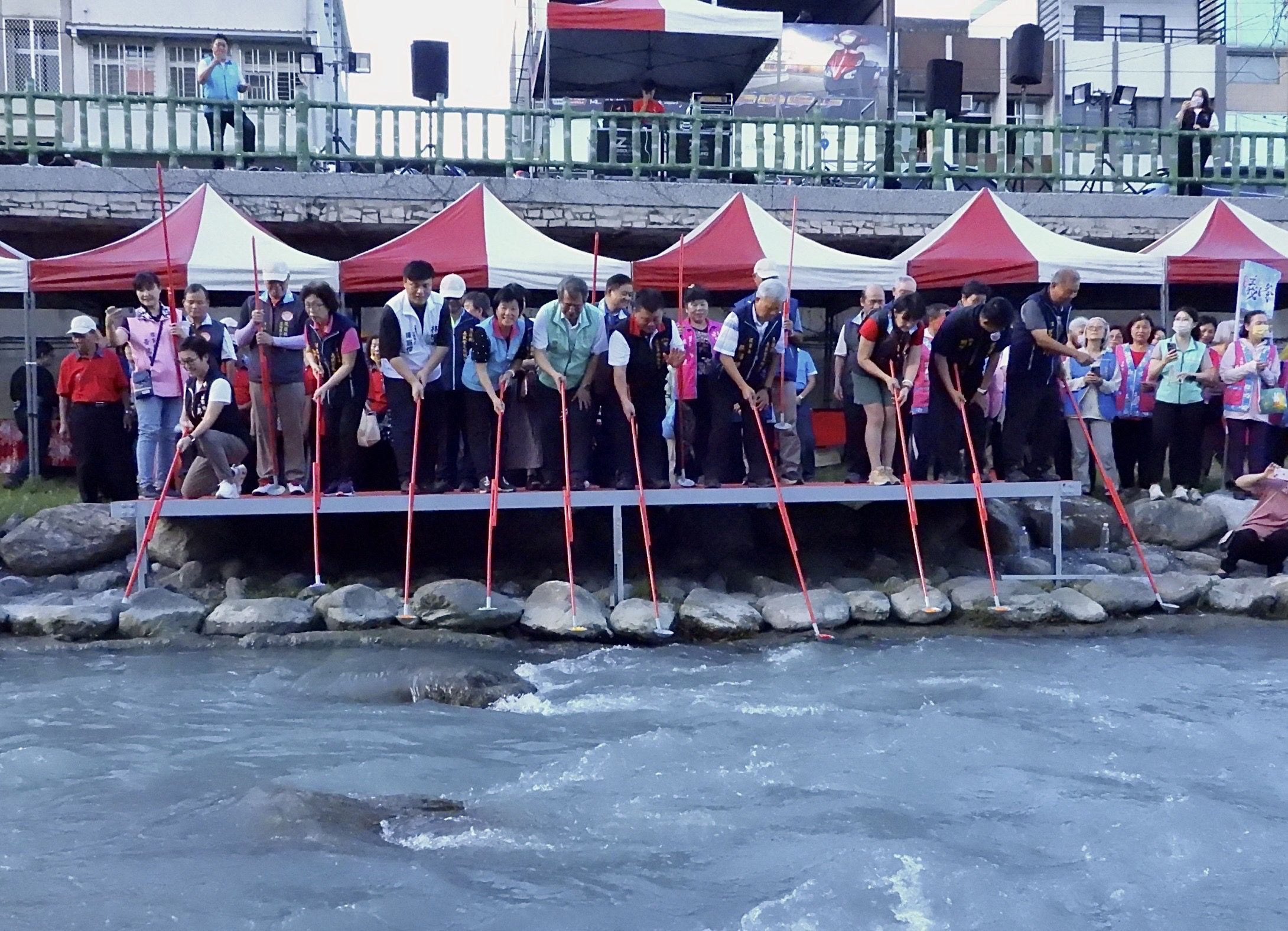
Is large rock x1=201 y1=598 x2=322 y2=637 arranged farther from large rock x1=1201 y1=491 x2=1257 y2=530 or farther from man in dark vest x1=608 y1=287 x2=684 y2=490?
large rock x1=1201 y1=491 x2=1257 y2=530

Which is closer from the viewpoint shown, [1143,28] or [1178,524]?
[1178,524]

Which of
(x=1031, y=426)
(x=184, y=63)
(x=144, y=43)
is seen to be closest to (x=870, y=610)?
(x=1031, y=426)

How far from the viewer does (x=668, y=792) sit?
6.71 meters

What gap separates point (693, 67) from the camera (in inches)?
771

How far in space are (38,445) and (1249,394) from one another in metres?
10.7

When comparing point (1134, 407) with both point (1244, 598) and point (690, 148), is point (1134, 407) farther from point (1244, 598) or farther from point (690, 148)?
point (690, 148)

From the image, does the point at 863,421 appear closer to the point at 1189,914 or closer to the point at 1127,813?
the point at 1127,813

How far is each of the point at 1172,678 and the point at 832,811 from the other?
338 cm

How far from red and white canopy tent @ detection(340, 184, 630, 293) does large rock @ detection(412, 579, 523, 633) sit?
3788 millimetres

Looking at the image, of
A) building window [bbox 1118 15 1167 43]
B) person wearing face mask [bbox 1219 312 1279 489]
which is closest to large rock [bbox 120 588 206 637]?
person wearing face mask [bbox 1219 312 1279 489]

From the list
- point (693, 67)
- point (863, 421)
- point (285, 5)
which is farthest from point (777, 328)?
point (285, 5)

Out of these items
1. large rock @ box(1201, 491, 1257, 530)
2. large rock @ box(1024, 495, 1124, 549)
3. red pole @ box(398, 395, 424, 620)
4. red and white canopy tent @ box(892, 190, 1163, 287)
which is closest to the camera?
red pole @ box(398, 395, 424, 620)

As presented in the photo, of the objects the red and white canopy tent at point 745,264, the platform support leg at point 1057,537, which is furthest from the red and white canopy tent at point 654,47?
the platform support leg at point 1057,537

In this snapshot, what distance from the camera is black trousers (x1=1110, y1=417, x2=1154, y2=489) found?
12570 mm
